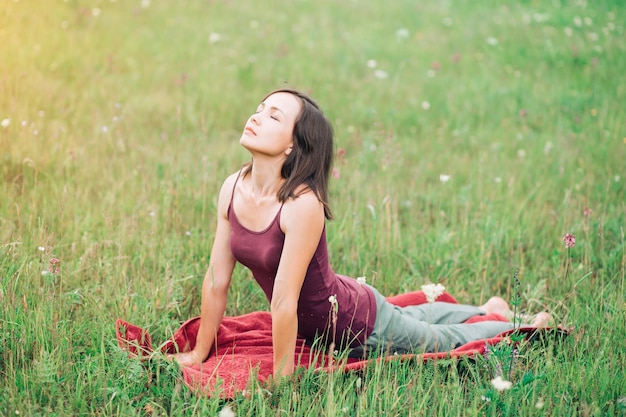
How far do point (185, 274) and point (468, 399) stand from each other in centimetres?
161

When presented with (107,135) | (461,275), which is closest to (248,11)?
(107,135)

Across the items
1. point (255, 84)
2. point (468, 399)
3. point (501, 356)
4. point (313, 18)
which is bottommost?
point (468, 399)

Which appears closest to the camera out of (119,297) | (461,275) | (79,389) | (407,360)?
(79,389)

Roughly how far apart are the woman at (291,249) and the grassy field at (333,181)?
240mm

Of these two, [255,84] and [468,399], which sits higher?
[255,84]

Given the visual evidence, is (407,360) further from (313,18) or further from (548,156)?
(313,18)

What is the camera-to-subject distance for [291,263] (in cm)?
266

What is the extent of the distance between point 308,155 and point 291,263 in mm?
456

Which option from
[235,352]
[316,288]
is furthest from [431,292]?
[235,352]

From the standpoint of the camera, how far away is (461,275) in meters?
3.97

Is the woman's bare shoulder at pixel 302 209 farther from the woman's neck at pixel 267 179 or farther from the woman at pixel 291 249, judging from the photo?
the woman's neck at pixel 267 179

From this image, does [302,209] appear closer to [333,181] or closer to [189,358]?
[189,358]

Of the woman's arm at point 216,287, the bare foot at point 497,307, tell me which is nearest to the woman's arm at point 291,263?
the woman's arm at point 216,287

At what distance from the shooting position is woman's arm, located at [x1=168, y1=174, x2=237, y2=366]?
2.99m
